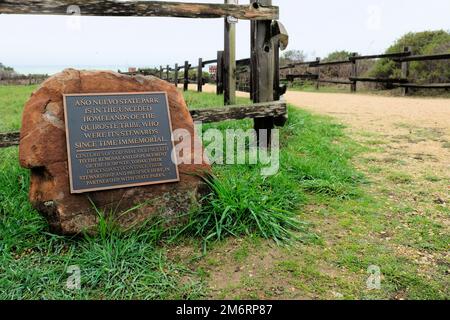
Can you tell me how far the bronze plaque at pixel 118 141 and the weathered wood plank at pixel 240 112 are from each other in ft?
2.84

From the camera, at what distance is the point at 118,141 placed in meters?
3.18

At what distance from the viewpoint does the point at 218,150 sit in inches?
195

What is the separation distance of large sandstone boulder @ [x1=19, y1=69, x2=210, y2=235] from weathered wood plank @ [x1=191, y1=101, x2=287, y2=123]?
1025 millimetres

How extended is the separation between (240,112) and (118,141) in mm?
1765

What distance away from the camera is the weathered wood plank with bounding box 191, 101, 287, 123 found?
424cm

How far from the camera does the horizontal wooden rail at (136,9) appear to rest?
133 inches

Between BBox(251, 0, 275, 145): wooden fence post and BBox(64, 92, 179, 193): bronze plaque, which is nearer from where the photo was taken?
BBox(64, 92, 179, 193): bronze plaque

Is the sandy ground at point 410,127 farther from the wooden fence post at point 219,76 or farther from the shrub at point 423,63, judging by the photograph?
the shrub at point 423,63

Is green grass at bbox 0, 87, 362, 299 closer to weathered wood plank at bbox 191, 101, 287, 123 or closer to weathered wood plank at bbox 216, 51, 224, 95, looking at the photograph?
weathered wood plank at bbox 191, 101, 287, 123

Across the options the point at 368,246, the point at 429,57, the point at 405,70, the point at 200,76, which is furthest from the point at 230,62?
the point at 405,70

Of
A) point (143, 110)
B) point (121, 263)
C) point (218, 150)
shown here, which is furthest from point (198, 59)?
point (121, 263)

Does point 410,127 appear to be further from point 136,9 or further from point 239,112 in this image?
point 136,9

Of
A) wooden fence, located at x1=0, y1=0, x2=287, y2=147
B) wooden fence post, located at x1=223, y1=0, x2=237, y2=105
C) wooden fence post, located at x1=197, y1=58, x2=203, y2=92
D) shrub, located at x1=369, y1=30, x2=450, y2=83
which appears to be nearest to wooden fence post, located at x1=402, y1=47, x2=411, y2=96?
shrub, located at x1=369, y1=30, x2=450, y2=83

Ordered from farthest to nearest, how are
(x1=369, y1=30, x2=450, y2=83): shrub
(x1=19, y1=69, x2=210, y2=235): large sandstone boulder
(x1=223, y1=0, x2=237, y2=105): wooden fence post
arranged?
1. (x1=369, y1=30, x2=450, y2=83): shrub
2. (x1=223, y1=0, x2=237, y2=105): wooden fence post
3. (x1=19, y1=69, x2=210, y2=235): large sandstone boulder
